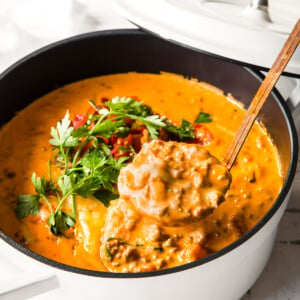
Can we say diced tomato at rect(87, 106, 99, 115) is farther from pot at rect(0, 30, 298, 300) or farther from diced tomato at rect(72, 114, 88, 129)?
pot at rect(0, 30, 298, 300)

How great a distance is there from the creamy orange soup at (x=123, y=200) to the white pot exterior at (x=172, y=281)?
159 mm

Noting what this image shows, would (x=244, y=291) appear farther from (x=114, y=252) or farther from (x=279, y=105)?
(x=279, y=105)

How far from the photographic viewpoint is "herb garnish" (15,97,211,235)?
1962 mm

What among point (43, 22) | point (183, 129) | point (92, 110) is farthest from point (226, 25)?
point (43, 22)

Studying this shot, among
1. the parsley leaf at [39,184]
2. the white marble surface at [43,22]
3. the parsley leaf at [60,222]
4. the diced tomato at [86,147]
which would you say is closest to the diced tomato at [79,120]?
the diced tomato at [86,147]

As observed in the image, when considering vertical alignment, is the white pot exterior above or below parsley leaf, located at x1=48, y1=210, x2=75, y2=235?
above

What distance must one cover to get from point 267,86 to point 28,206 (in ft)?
2.94

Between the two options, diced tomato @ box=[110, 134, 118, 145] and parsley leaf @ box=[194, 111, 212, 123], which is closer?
diced tomato @ box=[110, 134, 118, 145]

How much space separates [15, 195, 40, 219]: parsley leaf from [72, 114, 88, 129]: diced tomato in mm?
356

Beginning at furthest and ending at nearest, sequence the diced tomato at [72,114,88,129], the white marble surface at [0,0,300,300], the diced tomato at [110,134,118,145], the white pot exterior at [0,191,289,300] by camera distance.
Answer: the white marble surface at [0,0,300,300] < the diced tomato at [72,114,88,129] < the diced tomato at [110,134,118,145] < the white pot exterior at [0,191,289,300]

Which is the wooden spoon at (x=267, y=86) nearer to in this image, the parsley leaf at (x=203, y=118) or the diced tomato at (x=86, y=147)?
the parsley leaf at (x=203, y=118)

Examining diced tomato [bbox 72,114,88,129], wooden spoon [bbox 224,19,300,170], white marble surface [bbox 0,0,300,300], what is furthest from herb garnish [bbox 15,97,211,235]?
white marble surface [bbox 0,0,300,300]

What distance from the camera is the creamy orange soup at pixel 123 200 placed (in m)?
1.89

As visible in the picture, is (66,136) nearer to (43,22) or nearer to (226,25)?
(226,25)
